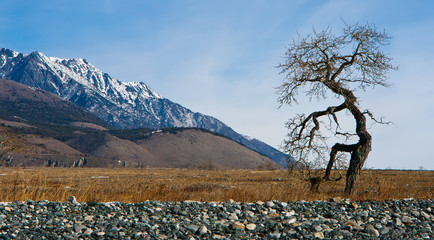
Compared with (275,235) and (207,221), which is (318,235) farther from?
(207,221)

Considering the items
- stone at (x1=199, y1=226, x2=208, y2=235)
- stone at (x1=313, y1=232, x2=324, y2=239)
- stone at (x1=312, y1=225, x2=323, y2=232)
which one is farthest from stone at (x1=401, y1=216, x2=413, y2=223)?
stone at (x1=199, y1=226, x2=208, y2=235)

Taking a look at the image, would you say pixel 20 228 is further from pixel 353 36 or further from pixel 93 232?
pixel 353 36

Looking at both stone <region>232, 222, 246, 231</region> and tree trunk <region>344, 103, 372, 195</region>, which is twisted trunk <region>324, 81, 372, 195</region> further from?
stone <region>232, 222, 246, 231</region>

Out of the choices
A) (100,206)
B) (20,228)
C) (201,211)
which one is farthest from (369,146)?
(20,228)

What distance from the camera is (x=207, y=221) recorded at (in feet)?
28.2

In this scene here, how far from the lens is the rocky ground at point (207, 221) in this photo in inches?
292

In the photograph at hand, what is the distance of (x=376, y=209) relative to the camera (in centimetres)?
1128

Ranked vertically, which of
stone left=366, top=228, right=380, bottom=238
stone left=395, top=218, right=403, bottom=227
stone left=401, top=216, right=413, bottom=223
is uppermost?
stone left=401, top=216, right=413, bottom=223

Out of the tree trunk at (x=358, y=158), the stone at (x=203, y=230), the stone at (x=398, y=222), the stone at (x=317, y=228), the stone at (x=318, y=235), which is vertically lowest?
the stone at (x=203, y=230)

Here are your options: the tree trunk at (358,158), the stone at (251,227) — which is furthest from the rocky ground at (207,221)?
the tree trunk at (358,158)

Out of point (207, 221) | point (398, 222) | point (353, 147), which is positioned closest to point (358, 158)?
point (353, 147)

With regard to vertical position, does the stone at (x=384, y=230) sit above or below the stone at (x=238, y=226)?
above

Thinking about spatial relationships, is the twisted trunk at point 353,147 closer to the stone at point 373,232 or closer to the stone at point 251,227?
the stone at point 373,232

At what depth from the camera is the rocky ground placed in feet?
24.4
